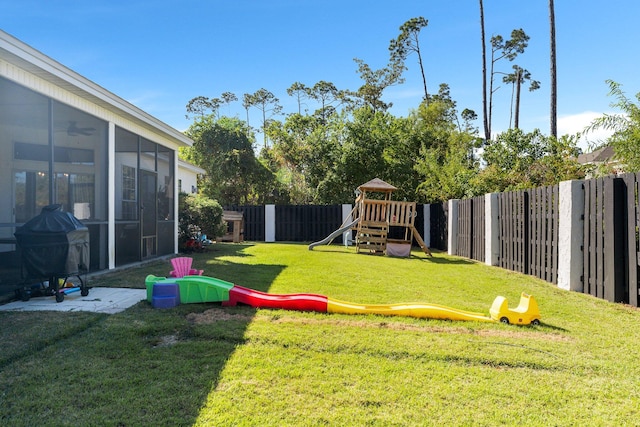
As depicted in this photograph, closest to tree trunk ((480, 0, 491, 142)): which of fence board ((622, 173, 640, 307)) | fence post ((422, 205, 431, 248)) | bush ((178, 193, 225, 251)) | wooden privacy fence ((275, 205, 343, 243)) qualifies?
fence post ((422, 205, 431, 248))

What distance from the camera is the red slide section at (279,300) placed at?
480cm

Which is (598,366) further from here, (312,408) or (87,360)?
(87,360)

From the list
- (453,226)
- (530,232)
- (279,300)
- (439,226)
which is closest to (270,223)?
(439,226)

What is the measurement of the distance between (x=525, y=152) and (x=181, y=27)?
1312cm

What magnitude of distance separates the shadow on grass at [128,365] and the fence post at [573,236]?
16.1 ft

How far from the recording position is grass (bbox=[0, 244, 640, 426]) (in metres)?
2.37

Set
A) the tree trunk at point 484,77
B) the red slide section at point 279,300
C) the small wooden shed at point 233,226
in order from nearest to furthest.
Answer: the red slide section at point 279,300 < the small wooden shed at point 233,226 < the tree trunk at point 484,77

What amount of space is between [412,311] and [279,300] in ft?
5.03

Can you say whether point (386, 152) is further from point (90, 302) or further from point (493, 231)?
point (90, 302)

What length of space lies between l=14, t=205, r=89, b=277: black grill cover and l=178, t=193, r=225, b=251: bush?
689 centimetres

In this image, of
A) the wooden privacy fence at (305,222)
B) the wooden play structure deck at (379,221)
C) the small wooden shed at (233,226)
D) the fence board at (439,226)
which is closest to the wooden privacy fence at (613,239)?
the wooden play structure deck at (379,221)

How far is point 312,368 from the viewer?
9.96 ft

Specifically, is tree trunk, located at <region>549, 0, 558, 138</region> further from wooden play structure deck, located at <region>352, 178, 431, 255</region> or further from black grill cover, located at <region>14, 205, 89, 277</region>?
black grill cover, located at <region>14, 205, 89, 277</region>

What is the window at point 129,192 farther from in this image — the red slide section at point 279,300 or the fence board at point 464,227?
the fence board at point 464,227
